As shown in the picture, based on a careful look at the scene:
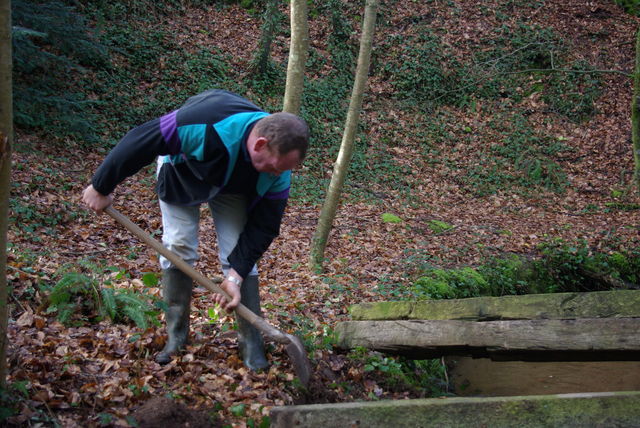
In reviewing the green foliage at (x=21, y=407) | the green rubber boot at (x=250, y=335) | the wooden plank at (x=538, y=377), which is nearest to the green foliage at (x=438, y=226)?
the wooden plank at (x=538, y=377)

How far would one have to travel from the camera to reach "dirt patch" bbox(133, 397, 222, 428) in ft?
9.66

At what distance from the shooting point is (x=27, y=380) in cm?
297

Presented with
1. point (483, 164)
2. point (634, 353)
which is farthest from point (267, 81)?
point (634, 353)

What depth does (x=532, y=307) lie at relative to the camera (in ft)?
13.6

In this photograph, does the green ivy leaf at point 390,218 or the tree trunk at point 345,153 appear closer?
the tree trunk at point 345,153

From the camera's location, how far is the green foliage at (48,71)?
8.67 metres

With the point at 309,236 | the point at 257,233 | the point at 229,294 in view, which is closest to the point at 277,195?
the point at 257,233

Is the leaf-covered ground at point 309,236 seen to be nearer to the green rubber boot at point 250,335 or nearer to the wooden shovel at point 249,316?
the green rubber boot at point 250,335

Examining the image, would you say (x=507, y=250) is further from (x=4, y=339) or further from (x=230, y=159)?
(x=4, y=339)

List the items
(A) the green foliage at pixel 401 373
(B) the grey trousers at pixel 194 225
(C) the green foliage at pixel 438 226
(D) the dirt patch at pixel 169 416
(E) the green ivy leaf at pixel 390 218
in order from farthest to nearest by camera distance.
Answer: (E) the green ivy leaf at pixel 390 218 < (C) the green foliage at pixel 438 226 < (A) the green foliage at pixel 401 373 < (B) the grey trousers at pixel 194 225 < (D) the dirt patch at pixel 169 416

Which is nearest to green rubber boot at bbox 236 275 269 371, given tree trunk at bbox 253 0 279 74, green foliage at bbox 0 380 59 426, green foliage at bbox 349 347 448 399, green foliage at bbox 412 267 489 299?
green foliage at bbox 349 347 448 399

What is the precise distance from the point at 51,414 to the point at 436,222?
831cm

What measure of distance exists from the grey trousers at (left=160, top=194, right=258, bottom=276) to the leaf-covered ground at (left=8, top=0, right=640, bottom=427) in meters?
0.78

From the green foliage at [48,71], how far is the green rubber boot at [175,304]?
623 cm
